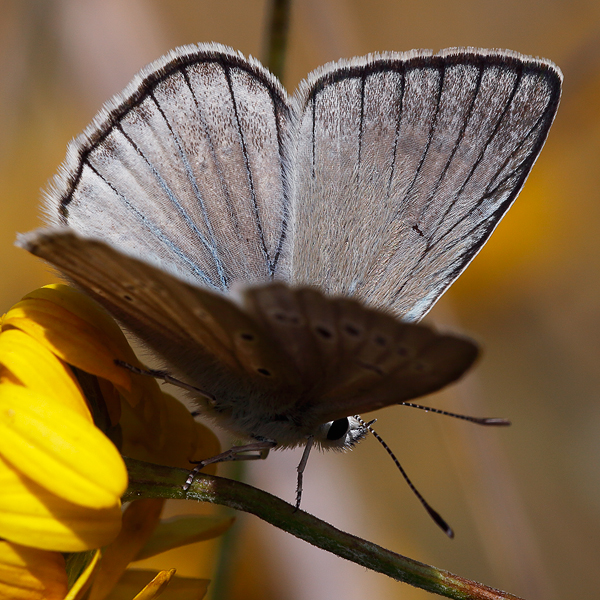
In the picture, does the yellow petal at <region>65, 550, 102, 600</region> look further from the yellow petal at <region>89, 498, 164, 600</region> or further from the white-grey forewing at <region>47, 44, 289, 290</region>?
the white-grey forewing at <region>47, 44, 289, 290</region>

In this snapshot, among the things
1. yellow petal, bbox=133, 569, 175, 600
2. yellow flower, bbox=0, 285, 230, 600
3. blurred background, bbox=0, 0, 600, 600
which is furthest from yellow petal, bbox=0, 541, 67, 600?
blurred background, bbox=0, 0, 600, 600

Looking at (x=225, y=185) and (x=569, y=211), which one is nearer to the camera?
(x=225, y=185)

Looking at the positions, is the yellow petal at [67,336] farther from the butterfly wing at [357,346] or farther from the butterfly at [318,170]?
the butterfly wing at [357,346]

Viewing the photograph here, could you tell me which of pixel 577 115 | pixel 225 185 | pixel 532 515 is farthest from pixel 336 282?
pixel 532 515

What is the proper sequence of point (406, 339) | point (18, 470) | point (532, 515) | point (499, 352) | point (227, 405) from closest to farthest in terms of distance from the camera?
point (406, 339), point (18, 470), point (227, 405), point (532, 515), point (499, 352)

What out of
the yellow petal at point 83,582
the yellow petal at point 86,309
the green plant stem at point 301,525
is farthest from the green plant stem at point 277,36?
the yellow petal at point 83,582

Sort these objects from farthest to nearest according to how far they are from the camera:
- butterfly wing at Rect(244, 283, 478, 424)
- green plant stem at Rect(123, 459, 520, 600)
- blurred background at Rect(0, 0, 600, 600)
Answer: blurred background at Rect(0, 0, 600, 600)
green plant stem at Rect(123, 459, 520, 600)
butterfly wing at Rect(244, 283, 478, 424)

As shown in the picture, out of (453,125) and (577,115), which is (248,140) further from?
(577,115)
